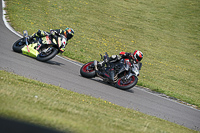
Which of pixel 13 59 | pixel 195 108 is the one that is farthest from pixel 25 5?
pixel 195 108

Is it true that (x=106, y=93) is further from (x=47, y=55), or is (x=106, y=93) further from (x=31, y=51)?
(x=31, y=51)

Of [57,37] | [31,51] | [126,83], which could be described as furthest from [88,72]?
[31,51]

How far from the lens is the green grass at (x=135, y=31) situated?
16.8 m

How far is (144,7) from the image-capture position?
4169 centimetres

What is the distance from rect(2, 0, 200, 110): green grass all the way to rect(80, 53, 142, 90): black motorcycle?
9.50 ft

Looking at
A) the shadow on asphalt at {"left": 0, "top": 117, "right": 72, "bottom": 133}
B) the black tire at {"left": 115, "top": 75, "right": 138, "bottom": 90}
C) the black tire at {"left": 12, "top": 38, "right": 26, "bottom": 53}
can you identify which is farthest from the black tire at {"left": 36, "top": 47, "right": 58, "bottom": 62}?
the shadow on asphalt at {"left": 0, "top": 117, "right": 72, "bottom": 133}

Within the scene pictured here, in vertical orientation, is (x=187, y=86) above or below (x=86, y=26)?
below

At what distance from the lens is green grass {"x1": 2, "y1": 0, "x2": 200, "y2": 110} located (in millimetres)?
16797

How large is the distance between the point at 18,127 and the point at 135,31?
27264 mm

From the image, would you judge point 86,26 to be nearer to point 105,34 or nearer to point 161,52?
point 105,34

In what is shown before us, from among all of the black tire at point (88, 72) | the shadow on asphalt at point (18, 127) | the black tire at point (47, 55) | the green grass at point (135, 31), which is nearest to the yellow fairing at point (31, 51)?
the black tire at point (47, 55)

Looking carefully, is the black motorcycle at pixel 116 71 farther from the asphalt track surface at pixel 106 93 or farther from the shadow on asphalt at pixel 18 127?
the shadow on asphalt at pixel 18 127

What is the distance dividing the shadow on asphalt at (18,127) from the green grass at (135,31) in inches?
402

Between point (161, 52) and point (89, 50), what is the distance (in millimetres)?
9120
